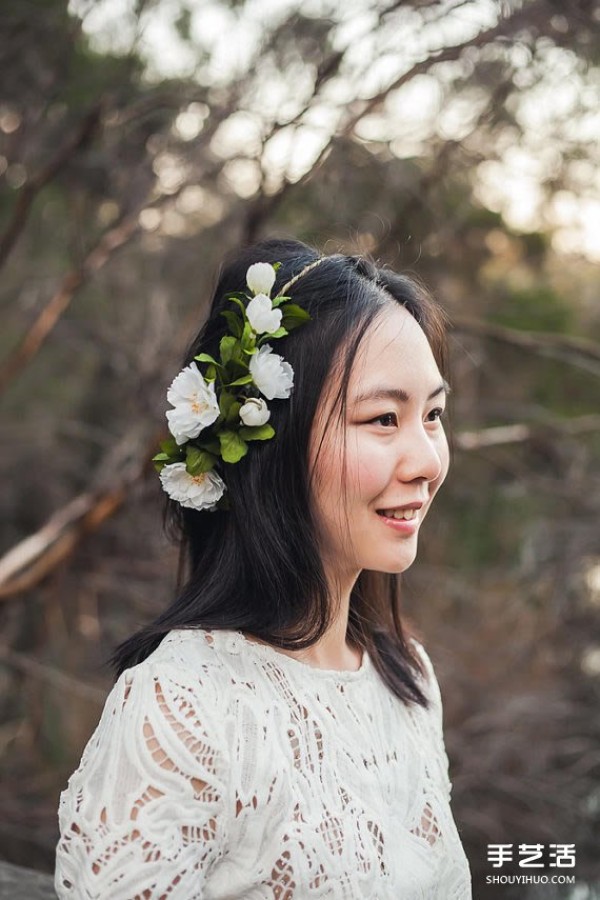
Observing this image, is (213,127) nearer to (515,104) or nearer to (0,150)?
(0,150)

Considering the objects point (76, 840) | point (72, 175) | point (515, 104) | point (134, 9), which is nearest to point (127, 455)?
point (72, 175)

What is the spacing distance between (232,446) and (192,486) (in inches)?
3.6

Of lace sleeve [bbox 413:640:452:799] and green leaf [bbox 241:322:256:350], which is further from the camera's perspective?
lace sleeve [bbox 413:640:452:799]

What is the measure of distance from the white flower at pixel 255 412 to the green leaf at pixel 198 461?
97 millimetres

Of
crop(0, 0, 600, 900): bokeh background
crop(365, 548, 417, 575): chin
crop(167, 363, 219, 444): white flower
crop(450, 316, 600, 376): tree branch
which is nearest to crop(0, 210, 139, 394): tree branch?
crop(0, 0, 600, 900): bokeh background

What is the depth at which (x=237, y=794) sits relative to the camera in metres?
1.38

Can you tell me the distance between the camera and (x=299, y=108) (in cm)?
313

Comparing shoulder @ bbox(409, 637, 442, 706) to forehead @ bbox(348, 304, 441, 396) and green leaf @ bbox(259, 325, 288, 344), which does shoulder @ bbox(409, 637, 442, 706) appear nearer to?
forehead @ bbox(348, 304, 441, 396)

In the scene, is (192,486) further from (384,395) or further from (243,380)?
(384,395)

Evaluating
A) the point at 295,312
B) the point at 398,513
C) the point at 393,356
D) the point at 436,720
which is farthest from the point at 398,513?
the point at 436,720

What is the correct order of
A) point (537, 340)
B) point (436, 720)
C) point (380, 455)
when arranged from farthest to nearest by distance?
point (537, 340) < point (436, 720) < point (380, 455)

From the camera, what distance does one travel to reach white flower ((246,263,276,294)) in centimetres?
159

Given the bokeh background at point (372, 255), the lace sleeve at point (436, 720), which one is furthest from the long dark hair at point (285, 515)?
the bokeh background at point (372, 255)

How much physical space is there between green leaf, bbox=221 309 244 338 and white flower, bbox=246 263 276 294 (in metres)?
0.06
